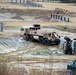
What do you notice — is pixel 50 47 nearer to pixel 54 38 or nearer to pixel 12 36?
pixel 54 38

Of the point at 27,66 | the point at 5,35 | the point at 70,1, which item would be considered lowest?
the point at 70,1

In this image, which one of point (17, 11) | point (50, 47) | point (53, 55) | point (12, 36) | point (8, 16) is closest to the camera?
point (53, 55)

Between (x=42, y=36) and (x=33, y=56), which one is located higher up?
(x=33, y=56)

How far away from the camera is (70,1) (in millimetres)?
90438

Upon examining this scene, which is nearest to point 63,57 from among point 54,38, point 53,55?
point 53,55

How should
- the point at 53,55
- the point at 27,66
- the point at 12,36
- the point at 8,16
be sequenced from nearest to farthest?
1. the point at 27,66
2. the point at 53,55
3. the point at 12,36
4. the point at 8,16

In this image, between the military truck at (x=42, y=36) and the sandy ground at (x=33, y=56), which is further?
the military truck at (x=42, y=36)

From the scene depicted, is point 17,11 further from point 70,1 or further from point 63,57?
point 63,57

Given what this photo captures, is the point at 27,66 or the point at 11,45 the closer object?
the point at 27,66

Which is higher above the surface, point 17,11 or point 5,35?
point 5,35

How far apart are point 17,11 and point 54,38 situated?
3218cm

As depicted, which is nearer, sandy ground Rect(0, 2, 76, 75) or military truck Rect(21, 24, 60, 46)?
sandy ground Rect(0, 2, 76, 75)

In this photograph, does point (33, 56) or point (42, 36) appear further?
point (42, 36)

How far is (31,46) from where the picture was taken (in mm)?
31047
